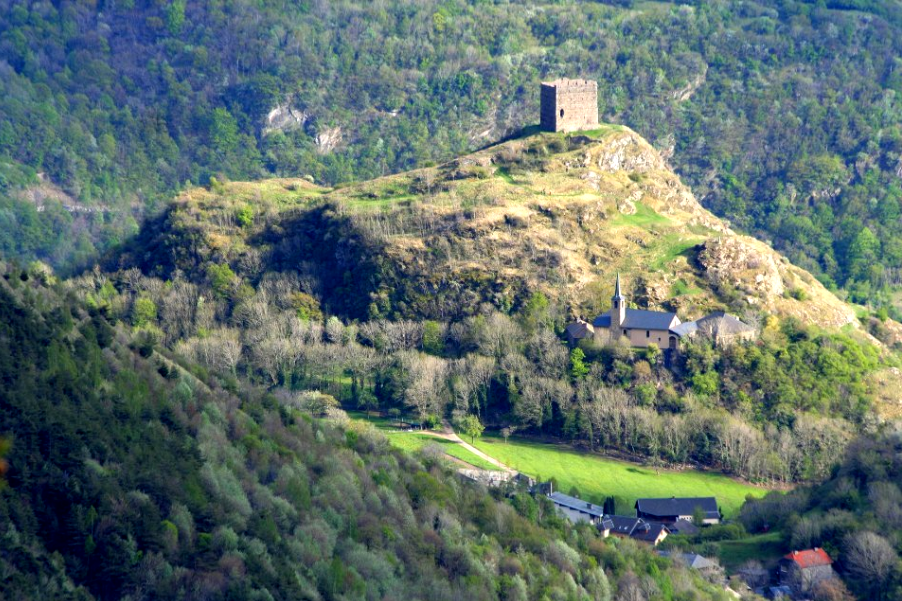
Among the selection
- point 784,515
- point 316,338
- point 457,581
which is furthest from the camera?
point 316,338

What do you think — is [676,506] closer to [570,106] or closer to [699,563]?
[699,563]

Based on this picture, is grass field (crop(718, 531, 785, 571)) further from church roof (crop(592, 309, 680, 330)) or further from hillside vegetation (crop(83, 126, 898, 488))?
church roof (crop(592, 309, 680, 330))

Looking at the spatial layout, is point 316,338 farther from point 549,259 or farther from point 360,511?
point 360,511

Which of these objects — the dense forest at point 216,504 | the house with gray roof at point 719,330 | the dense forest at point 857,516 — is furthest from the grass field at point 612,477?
the dense forest at point 216,504

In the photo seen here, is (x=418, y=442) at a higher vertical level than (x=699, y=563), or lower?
higher

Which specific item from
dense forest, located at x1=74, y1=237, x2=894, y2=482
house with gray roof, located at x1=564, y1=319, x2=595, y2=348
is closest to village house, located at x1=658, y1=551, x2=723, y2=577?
dense forest, located at x1=74, y1=237, x2=894, y2=482

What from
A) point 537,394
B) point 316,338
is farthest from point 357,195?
point 537,394

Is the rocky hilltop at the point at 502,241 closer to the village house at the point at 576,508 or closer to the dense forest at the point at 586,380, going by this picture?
the dense forest at the point at 586,380

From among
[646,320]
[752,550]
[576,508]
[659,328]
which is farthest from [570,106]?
[752,550]
